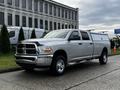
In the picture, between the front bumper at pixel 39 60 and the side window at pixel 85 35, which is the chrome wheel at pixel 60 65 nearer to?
the front bumper at pixel 39 60

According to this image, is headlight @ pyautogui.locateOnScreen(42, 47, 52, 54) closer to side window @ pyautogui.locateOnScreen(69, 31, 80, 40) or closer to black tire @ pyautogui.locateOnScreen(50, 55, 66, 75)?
black tire @ pyautogui.locateOnScreen(50, 55, 66, 75)

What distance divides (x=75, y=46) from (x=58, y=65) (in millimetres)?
1435

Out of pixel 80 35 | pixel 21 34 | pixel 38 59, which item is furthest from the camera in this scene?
pixel 21 34

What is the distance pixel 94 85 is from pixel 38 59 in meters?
2.39

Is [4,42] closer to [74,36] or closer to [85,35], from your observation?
[85,35]

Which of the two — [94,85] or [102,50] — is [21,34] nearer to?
[102,50]

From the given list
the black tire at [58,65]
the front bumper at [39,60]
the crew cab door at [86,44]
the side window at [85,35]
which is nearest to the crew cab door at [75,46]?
the crew cab door at [86,44]

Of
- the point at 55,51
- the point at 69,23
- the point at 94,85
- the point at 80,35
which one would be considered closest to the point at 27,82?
the point at 55,51

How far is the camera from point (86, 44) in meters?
10.3

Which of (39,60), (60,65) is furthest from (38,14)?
(39,60)

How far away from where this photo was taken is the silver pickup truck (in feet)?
25.9

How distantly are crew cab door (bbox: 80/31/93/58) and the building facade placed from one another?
111ft

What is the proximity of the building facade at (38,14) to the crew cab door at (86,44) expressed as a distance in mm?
33808

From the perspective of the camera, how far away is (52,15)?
5631 centimetres
